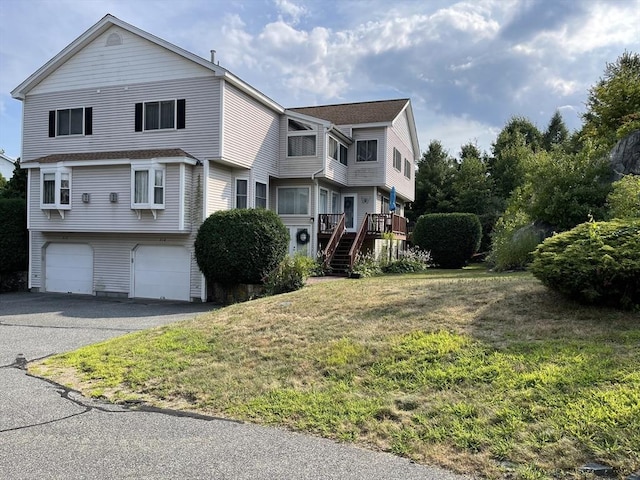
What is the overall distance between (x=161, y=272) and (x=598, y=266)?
14.4m

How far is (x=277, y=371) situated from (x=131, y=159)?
40.8 ft

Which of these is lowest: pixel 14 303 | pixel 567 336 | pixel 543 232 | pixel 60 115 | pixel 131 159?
pixel 14 303

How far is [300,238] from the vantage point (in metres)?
20.7

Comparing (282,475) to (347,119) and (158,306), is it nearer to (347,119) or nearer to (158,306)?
(158,306)

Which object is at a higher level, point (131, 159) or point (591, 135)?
point (591, 135)

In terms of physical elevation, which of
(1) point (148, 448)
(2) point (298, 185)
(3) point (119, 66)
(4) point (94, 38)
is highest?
(4) point (94, 38)

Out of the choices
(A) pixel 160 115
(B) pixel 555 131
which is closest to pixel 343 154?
(A) pixel 160 115

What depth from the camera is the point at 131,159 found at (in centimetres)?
1627

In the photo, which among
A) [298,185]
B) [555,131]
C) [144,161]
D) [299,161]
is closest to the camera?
[144,161]

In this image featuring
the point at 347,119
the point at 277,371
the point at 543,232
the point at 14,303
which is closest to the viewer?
the point at 277,371

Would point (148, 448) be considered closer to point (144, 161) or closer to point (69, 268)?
point (144, 161)

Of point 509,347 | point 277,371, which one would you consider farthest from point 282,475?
point 509,347

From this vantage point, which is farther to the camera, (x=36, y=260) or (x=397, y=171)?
(x=397, y=171)

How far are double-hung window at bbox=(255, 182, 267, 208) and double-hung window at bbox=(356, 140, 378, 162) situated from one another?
5.85 m
